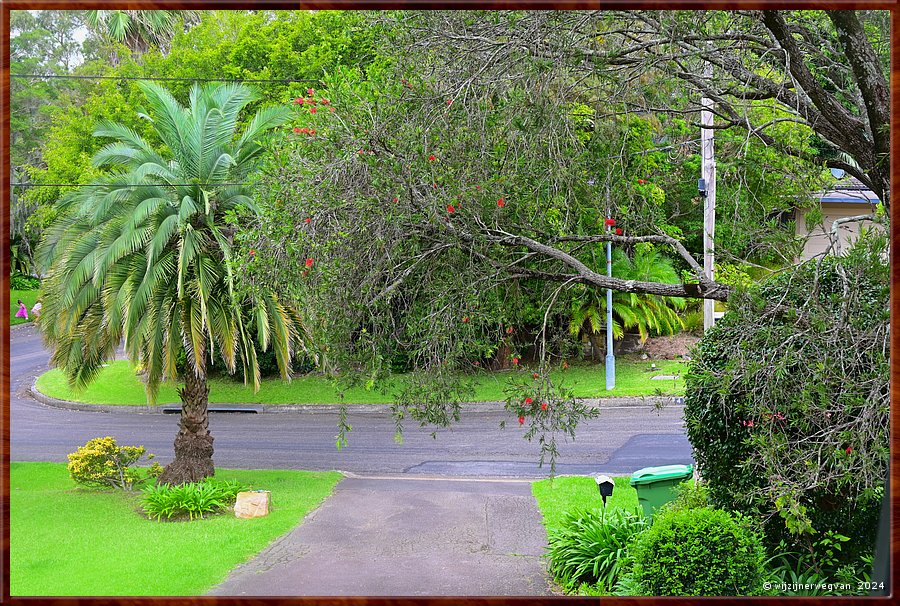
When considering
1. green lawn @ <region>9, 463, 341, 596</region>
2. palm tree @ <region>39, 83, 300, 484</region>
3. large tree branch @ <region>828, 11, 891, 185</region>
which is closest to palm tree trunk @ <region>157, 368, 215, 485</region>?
palm tree @ <region>39, 83, 300, 484</region>

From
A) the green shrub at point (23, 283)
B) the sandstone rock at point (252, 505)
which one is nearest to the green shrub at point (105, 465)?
the sandstone rock at point (252, 505)

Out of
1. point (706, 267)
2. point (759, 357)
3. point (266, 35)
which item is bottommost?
point (759, 357)

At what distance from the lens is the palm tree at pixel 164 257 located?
12.0m

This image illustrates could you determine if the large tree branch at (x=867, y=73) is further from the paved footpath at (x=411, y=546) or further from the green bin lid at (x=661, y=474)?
the paved footpath at (x=411, y=546)

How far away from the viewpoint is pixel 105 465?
1339 cm

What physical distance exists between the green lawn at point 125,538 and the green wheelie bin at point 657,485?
464 cm

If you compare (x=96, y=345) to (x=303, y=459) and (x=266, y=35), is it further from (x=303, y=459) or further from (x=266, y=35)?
(x=266, y=35)

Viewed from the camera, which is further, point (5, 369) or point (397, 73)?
point (397, 73)

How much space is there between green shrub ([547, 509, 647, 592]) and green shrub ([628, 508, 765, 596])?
1.55 metres

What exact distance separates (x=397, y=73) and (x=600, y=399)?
43.9 feet

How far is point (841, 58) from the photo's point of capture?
714 centimetres

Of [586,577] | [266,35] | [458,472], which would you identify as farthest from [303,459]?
[266,35]

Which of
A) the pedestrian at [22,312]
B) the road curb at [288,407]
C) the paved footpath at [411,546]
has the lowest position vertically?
the paved footpath at [411,546]

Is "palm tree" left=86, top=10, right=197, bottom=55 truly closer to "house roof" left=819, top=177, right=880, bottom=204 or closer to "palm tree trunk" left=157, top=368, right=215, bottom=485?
"palm tree trunk" left=157, top=368, right=215, bottom=485
